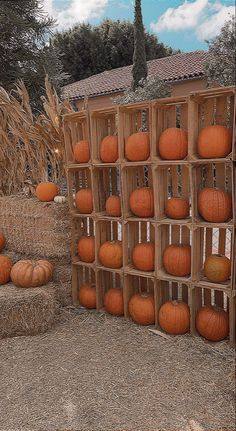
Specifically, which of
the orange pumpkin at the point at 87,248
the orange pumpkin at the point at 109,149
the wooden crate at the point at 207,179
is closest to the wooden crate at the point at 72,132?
the orange pumpkin at the point at 109,149

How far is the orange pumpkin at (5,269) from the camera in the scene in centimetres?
363

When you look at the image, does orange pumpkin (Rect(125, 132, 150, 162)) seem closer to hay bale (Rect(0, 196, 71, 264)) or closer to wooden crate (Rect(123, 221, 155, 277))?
wooden crate (Rect(123, 221, 155, 277))

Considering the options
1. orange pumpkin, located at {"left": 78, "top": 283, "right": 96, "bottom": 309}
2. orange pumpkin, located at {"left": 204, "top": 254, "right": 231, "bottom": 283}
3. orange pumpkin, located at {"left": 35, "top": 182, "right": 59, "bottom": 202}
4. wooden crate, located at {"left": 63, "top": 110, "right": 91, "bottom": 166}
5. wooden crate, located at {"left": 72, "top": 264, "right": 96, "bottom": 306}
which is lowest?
orange pumpkin, located at {"left": 78, "top": 283, "right": 96, "bottom": 309}

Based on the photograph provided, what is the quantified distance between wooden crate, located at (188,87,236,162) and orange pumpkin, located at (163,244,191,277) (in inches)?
27.9

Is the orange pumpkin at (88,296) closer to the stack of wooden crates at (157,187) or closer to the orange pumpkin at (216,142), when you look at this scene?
the stack of wooden crates at (157,187)

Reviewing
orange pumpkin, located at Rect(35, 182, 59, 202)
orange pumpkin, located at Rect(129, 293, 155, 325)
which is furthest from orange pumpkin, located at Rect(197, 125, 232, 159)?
orange pumpkin, located at Rect(35, 182, 59, 202)

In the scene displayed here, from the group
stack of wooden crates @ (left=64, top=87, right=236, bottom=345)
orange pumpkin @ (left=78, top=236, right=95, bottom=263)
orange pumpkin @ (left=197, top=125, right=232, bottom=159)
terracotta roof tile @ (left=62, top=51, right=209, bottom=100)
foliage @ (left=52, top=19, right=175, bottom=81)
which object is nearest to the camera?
orange pumpkin @ (left=197, top=125, right=232, bottom=159)

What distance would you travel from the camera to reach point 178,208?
301 cm

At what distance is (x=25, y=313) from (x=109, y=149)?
4.90ft

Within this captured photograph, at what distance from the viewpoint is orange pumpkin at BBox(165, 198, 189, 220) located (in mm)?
3004

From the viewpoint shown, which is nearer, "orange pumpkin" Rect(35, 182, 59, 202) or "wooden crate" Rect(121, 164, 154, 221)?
"wooden crate" Rect(121, 164, 154, 221)

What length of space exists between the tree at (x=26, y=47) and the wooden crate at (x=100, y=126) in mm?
10829

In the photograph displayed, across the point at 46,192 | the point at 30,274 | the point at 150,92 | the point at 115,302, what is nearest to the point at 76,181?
the point at 46,192

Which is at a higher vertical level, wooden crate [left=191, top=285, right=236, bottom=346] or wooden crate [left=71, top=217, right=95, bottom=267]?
wooden crate [left=71, top=217, right=95, bottom=267]
